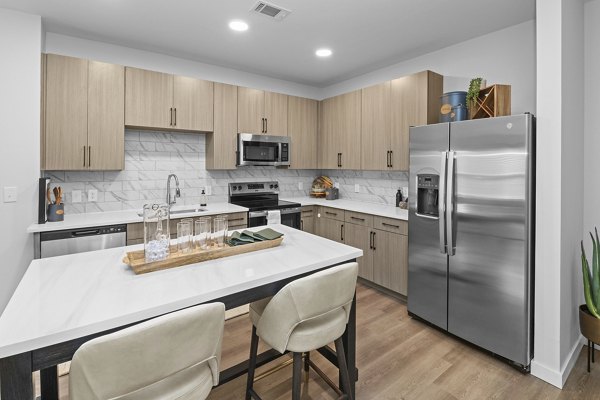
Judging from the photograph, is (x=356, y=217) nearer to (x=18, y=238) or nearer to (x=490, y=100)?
(x=490, y=100)

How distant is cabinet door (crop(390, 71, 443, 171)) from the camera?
3227 millimetres

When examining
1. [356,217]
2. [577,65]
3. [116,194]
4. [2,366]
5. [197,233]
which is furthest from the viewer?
[356,217]

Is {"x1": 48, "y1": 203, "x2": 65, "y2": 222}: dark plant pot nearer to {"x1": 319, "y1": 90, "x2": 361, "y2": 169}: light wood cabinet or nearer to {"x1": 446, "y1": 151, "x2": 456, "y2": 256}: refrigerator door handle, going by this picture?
{"x1": 319, "y1": 90, "x2": 361, "y2": 169}: light wood cabinet

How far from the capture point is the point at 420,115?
10.7 ft

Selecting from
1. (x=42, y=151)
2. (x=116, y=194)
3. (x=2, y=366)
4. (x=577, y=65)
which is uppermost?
(x=577, y=65)

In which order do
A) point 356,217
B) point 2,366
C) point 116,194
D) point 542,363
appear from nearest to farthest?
point 2,366 < point 542,363 < point 116,194 < point 356,217

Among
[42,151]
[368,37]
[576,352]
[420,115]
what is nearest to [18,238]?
[42,151]

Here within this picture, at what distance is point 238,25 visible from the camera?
2.85 meters

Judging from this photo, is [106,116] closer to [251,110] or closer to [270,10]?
[251,110]

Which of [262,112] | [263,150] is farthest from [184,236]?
[262,112]

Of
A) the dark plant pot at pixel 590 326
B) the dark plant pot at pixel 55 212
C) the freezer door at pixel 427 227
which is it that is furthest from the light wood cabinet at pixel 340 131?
the dark plant pot at pixel 55 212

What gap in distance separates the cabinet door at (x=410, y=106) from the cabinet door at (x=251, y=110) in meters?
1.68

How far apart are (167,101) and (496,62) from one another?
3.40 meters

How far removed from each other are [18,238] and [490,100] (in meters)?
4.17
